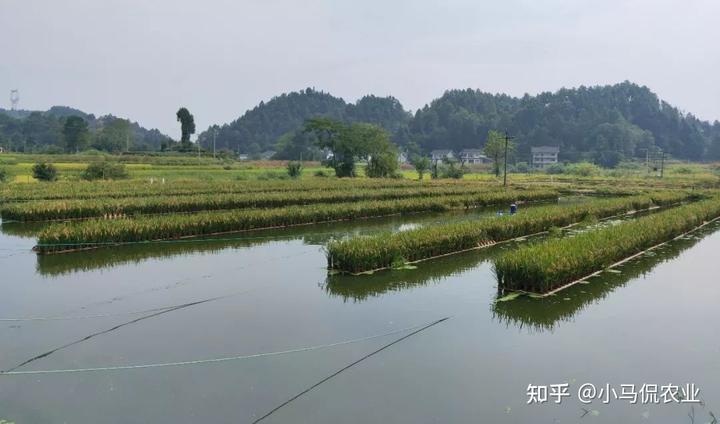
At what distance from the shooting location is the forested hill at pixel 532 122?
131m

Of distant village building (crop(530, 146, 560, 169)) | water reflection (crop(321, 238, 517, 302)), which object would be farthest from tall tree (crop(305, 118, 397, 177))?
distant village building (crop(530, 146, 560, 169))

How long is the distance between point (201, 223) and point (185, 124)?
69.6 meters

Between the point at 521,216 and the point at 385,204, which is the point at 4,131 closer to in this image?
the point at 385,204

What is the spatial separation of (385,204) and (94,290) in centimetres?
1770

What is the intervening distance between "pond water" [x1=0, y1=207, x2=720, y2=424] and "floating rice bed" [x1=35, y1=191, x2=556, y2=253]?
1.78m

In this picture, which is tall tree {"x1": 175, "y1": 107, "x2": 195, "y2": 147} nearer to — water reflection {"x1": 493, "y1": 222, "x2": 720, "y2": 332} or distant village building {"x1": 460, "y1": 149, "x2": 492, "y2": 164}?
distant village building {"x1": 460, "y1": 149, "x2": 492, "y2": 164}

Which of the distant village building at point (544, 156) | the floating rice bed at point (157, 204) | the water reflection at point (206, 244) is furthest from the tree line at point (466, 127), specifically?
the water reflection at point (206, 244)

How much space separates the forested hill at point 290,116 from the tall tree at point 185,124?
62.4 m

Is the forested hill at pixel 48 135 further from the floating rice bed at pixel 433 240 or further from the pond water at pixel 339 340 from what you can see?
the pond water at pixel 339 340

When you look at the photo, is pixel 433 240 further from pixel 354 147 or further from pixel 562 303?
pixel 354 147

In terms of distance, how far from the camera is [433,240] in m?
15.7

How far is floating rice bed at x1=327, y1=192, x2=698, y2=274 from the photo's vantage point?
45.6 ft

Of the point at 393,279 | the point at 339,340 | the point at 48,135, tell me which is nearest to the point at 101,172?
the point at 393,279

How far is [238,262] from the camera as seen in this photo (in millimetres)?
15727
